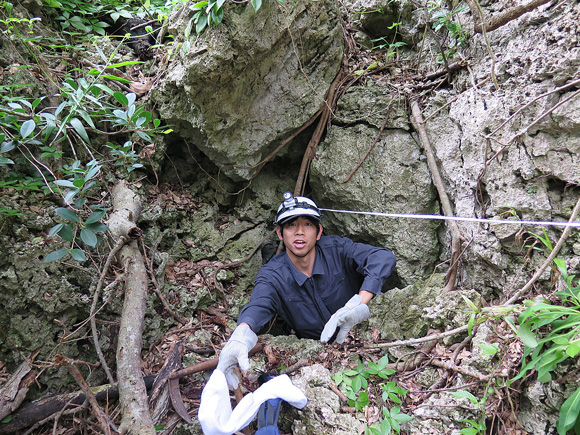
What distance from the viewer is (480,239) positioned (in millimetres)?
2500

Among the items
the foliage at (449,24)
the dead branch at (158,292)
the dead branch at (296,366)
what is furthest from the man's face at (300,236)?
the foliage at (449,24)

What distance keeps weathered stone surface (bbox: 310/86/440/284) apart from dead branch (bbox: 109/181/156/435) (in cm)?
181

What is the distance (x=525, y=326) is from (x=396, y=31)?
3.19 m

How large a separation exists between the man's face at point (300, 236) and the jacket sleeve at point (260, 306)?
39 centimetres

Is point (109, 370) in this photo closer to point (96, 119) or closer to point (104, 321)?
point (104, 321)

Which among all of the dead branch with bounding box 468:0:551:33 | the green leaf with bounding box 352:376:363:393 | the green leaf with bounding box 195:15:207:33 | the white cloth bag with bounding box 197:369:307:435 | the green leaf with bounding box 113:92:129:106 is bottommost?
the green leaf with bounding box 352:376:363:393

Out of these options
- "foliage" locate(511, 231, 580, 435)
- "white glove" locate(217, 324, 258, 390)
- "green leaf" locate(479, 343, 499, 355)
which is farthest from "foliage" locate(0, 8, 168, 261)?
"foliage" locate(511, 231, 580, 435)

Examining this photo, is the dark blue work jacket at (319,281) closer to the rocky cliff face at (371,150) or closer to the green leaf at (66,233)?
the rocky cliff face at (371,150)

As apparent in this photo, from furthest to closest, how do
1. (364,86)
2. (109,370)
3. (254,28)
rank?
(364,86) < (254,28) < (109,370)

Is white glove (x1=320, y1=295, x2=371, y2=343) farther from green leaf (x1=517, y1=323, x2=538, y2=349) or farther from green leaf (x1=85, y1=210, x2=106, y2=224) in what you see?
green leaf (x1=85, y1=210, x2=106, y2=224)

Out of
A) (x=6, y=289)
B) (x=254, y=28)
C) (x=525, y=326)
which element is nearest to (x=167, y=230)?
(x=6, y=289)

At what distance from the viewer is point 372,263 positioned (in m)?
2.94

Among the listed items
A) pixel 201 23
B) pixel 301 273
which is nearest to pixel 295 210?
pixel 301 273

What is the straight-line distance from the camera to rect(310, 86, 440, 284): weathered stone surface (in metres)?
3.20
